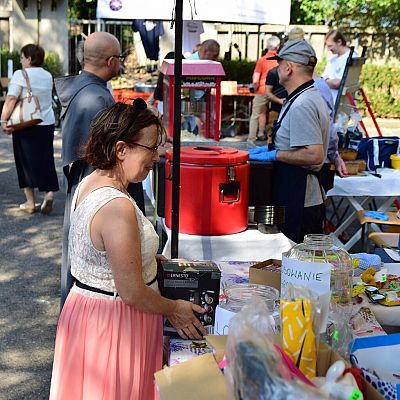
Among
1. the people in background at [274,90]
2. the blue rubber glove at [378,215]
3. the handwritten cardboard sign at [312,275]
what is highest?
the handwritten cardboard sign at [312,275]

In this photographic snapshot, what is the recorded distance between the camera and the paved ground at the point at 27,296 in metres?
3.87

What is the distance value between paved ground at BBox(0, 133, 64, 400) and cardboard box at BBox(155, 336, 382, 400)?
Answer: 2258 mm

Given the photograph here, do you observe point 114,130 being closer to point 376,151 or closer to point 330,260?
point 330,260

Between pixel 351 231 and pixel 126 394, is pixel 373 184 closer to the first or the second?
pixel 351 231

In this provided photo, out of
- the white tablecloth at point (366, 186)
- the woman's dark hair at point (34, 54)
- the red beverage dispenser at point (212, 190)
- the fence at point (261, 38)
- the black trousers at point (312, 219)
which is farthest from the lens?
the fence at point (261, 38)

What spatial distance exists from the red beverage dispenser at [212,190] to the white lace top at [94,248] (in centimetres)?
130

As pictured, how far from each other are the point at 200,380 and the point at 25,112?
18.5ft

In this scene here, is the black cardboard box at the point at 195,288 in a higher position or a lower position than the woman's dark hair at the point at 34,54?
lower

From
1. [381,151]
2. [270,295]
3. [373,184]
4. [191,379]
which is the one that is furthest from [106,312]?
[381,151]

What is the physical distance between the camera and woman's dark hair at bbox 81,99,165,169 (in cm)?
228

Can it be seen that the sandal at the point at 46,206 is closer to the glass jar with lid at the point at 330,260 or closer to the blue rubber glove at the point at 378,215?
the blue rubber glove at the point at 378,215

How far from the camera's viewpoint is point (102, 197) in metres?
2.23

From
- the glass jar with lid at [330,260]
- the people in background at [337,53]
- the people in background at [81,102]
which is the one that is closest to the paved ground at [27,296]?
the people in background at [81,102]

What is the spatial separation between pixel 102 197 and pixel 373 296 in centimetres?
112
